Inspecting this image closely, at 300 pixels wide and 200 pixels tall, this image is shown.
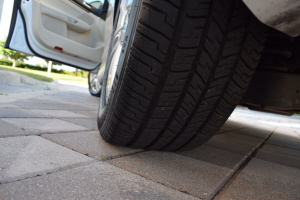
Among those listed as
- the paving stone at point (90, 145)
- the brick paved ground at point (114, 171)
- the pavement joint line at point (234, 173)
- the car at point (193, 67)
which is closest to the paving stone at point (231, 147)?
the pavement joint line at point (234, 173)

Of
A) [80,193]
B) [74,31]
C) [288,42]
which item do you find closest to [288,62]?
[288,42]

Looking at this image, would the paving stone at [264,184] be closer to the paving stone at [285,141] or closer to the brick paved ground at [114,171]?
the brick paved ground at [114,171]

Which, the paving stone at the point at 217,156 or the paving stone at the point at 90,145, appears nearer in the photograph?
the paving stone at the point at 90,145

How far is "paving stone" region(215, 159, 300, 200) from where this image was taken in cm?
87

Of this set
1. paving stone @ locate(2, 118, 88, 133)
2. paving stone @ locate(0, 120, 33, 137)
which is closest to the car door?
paving stone @ locate(2, 118, 88, 133)

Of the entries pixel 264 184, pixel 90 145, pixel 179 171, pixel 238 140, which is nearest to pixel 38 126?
pixel 90 145

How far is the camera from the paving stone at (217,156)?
124 centimetres

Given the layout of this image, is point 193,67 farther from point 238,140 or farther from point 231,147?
point 238,140

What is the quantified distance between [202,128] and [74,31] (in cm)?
301

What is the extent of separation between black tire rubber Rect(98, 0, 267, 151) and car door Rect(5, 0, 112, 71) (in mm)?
2574

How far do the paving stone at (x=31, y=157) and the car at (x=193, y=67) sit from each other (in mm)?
230

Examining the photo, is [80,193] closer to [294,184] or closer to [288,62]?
[294,184]

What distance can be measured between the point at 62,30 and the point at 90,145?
2.67m

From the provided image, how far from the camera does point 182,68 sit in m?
0.90
